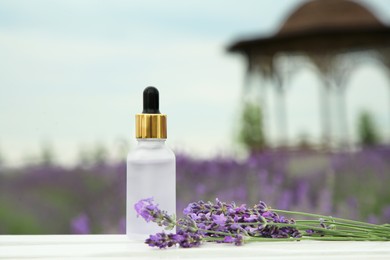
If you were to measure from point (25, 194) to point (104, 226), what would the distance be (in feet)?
3.46

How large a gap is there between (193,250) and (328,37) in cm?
692

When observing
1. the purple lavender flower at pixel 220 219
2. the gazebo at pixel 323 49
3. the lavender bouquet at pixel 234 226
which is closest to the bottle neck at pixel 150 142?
the lavender bouquet at pixel 234 226

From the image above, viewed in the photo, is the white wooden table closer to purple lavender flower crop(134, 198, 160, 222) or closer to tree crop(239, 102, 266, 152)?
purple lavender flower crop(134, 198, 160, 222)

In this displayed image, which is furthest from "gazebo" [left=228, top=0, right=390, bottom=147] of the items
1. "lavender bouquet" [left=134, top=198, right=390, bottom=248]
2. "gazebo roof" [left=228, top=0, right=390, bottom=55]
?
"lavender bouquet" [left=134, top=198, right=390, bottom=248]

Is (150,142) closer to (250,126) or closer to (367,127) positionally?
(250,126)

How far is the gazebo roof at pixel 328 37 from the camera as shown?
25.6 ft

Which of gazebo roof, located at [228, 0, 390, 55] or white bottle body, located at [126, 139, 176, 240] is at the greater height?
gazebo roof, located at [228, 0, 390, 55]

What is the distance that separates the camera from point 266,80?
782 centimetres

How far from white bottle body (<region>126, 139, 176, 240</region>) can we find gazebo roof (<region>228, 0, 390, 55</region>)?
6.53m

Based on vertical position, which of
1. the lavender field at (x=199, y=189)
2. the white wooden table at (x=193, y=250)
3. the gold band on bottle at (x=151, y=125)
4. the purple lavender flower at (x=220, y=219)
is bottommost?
the lavender field at (x=199, y=189)

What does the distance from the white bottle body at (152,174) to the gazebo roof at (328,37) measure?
6.53m

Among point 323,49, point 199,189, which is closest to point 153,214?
point 199,189

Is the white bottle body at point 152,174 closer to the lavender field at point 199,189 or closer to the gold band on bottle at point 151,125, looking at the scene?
the gold band on bottle at point 151,125

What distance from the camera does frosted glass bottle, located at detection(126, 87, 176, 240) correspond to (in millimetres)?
1356
